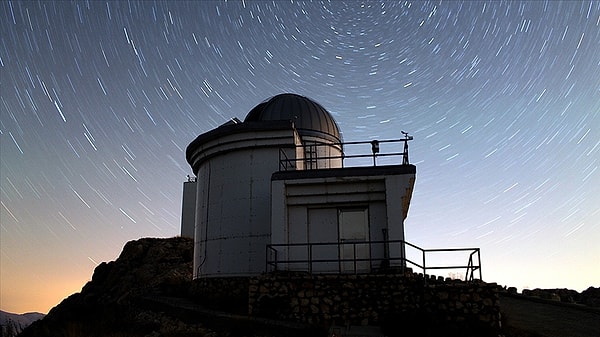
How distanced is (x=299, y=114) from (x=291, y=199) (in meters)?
6.21

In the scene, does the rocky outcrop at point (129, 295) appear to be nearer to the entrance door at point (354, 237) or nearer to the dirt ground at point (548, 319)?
the entrance door at point (354, 237)

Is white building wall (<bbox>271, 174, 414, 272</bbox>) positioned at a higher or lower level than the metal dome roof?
lower

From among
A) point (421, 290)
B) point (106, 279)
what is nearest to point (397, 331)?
point (421, 290)

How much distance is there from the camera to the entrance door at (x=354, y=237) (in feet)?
47.7

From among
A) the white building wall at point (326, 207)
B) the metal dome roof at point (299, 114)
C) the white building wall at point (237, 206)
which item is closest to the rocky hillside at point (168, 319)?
the white building wall at point (237, 206)

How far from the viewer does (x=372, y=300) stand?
485 inches

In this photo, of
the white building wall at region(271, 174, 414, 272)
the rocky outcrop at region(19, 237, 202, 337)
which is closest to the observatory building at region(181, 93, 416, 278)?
the white building wall at region(271, 174, 414, 272)

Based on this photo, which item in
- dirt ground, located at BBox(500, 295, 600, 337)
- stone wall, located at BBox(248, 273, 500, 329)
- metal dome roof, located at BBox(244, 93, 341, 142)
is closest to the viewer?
stone wall, located at BBox(248, 273, 500, 329)

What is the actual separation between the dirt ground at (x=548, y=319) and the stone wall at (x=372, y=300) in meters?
1.05

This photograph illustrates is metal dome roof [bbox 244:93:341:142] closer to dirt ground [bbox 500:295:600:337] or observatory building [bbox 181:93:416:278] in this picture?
observatory building [bbox 181:93:416:278]

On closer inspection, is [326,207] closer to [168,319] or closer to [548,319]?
[168,319]

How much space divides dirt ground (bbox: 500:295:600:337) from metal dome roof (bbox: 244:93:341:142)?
9.14 meters

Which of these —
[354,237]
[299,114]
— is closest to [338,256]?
[354,237]

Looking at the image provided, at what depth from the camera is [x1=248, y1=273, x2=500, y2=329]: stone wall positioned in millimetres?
11680
